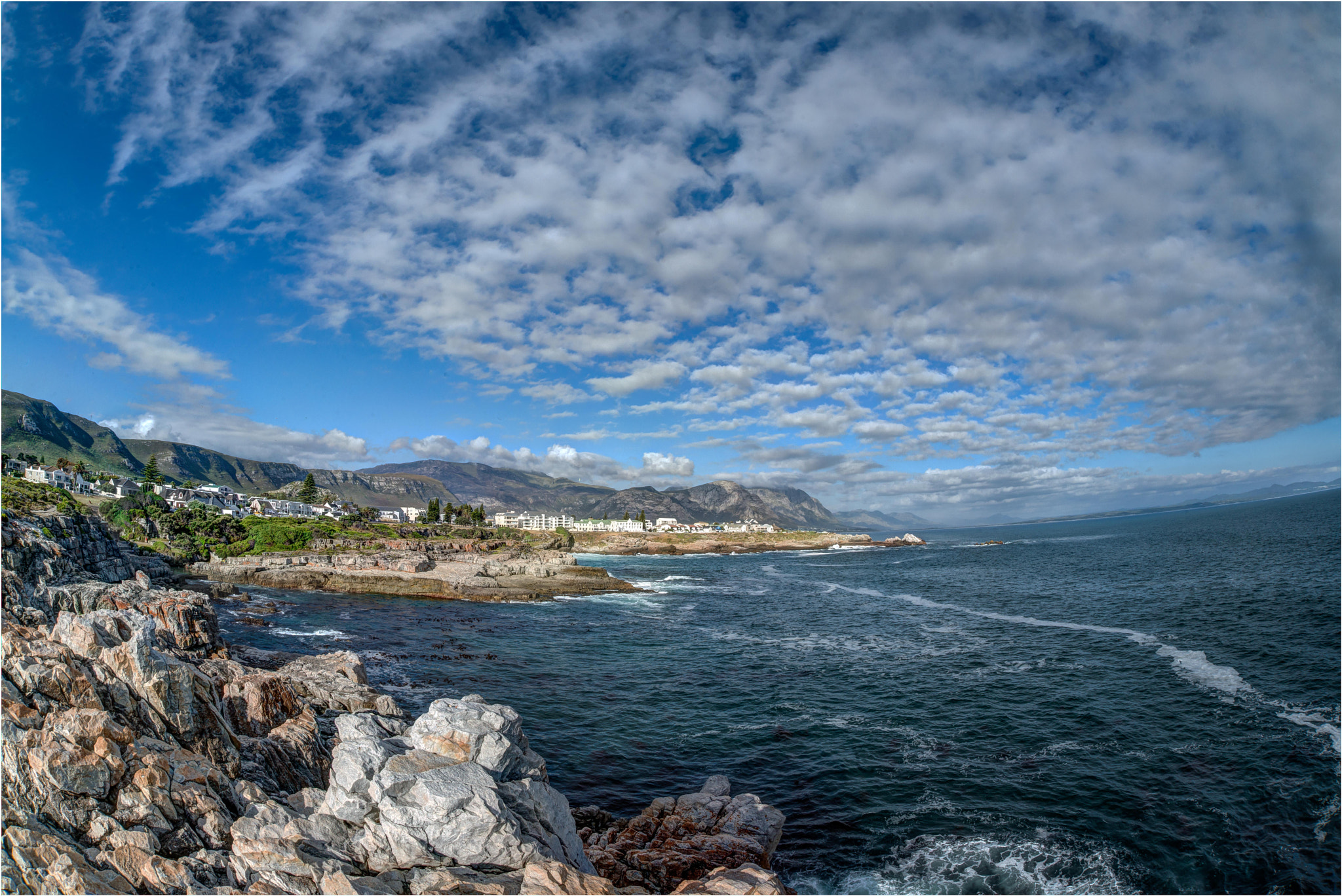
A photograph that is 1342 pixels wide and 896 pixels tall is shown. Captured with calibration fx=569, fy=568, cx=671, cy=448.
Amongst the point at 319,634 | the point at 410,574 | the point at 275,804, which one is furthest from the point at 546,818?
the point at 410,574

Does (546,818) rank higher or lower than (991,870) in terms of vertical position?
higher

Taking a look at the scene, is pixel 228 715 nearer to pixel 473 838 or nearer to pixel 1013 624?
pixel 473 838

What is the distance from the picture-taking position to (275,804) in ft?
42.1

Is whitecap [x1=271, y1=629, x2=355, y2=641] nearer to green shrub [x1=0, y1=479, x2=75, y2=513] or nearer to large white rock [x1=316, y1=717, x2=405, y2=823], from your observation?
green shrub [x1=0, y1=479, x2=75, y2=513]

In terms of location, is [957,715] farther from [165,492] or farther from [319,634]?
[165,492]

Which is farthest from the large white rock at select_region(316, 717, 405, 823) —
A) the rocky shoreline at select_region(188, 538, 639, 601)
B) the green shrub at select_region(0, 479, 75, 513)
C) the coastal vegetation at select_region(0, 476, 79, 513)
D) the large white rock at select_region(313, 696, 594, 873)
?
the coastal vegetation at select_region(0, 476, 79, 513)

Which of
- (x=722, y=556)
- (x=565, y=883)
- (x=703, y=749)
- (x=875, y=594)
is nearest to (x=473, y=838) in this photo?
(x=565, y=883)

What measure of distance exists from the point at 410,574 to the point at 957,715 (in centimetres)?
7539

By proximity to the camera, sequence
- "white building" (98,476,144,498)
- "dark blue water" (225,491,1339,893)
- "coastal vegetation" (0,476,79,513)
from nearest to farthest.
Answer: "dark blue water" (225,491,1339,893)
"coastal vegetation" (0,476,79,513)
"white building" (98,476,144,498)

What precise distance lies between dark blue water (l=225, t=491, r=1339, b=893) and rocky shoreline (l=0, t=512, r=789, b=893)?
555 centimetres

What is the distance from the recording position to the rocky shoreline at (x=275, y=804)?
1076 cm

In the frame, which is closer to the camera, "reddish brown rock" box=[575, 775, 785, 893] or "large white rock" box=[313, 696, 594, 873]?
"large white rock" box=[313, 696, 594, 873]

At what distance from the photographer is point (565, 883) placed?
11.0 metres

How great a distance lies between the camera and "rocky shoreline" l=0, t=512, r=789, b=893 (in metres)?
10.8
